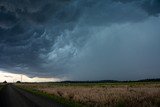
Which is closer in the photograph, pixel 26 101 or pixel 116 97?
pixel 116 97

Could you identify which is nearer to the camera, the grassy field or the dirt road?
the grassy field

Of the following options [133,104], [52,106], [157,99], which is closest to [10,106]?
[52,106]

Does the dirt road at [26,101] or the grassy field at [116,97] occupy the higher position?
the grassy field at [116,97]

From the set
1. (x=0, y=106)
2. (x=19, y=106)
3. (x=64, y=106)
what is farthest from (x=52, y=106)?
→ (x=0, y=106)

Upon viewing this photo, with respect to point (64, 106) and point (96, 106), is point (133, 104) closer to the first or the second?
point (96, 106)

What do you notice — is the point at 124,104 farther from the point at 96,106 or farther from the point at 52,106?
the point at 52,106

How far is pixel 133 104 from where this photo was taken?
61.4 ft

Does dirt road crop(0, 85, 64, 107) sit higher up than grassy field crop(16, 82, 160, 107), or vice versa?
grassy field crop(16, 82, 160, 107)

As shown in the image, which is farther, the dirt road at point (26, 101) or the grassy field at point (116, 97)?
the dirt road at point (26, 101)

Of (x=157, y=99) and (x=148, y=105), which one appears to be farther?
(x=157, y=99)

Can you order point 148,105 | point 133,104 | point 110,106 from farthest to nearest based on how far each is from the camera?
1. point 110,106
2. point 133,104
3. point 148,105

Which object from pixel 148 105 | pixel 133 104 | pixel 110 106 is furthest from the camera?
pixel 110 106

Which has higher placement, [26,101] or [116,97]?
[116,97]

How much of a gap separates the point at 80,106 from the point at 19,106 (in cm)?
497
